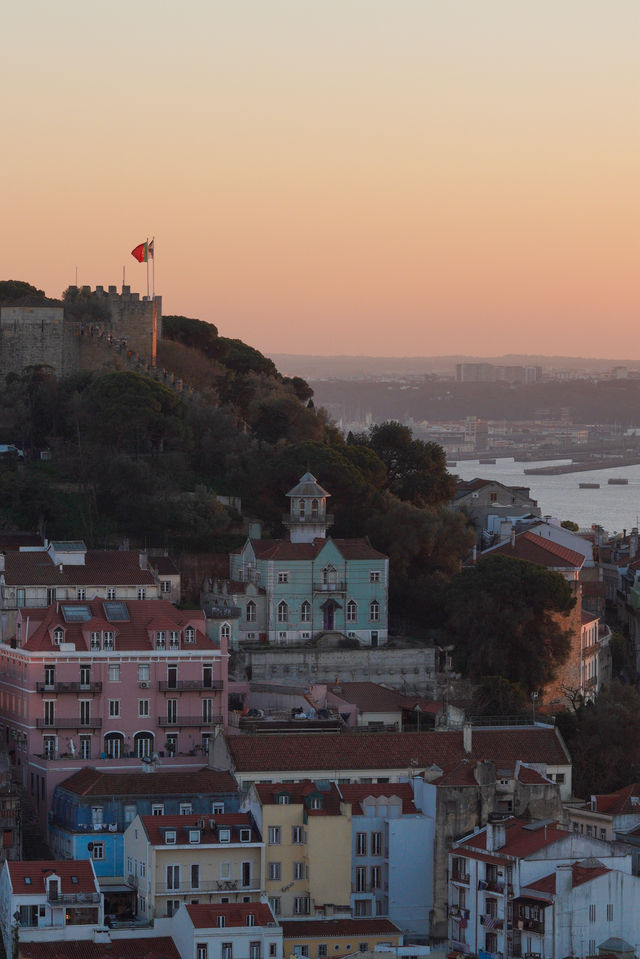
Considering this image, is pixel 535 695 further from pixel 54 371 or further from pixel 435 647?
pixel 54 371

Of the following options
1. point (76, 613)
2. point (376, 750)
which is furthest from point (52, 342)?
point (376, 750)

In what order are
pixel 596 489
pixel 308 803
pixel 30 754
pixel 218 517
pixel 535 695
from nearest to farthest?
pixel 308 803 → pixel 30 754 → pixel 535 695 → pixel 218 517 → pixel 596 489

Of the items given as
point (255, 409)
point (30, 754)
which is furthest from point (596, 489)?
point (30, 754)

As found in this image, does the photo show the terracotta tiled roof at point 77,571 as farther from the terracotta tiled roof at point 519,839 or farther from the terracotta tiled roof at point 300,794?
the terracotta tiled roof at point 519,839

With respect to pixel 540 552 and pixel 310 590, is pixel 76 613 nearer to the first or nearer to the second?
pixel 310 590

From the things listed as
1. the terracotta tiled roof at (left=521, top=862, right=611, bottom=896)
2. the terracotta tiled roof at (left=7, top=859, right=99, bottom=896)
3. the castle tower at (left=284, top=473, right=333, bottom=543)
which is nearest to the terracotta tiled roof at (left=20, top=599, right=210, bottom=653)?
the castle tower at (left=284, top=473, right=333, bottom=543)
